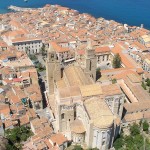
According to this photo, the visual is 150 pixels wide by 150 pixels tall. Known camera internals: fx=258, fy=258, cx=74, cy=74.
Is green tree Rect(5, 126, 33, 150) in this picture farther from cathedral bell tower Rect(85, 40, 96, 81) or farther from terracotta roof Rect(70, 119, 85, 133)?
cathedral bell tower Rect(85, 40, 96, 81)

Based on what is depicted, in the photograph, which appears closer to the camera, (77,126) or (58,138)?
(58,138)

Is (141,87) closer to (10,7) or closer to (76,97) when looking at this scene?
(76,97)

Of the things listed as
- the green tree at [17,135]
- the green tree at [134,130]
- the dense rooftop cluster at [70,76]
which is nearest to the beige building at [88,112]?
the dense rooftop cluster at [70,76]

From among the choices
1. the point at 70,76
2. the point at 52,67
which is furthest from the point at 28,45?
the point at 70,76

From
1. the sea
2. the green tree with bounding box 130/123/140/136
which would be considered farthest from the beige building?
the sea

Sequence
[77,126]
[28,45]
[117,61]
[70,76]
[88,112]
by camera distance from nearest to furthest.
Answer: [88,112]
[77,126]
[70,76]
[117,61]
[28,45]

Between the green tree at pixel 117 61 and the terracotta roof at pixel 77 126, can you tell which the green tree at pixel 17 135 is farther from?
the green tree at pixel 117 61

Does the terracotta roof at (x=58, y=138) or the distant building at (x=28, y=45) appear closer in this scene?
the terracotta roof at (x=58, y=138)

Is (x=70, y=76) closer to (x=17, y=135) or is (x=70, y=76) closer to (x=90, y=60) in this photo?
(x=90, y=60)
